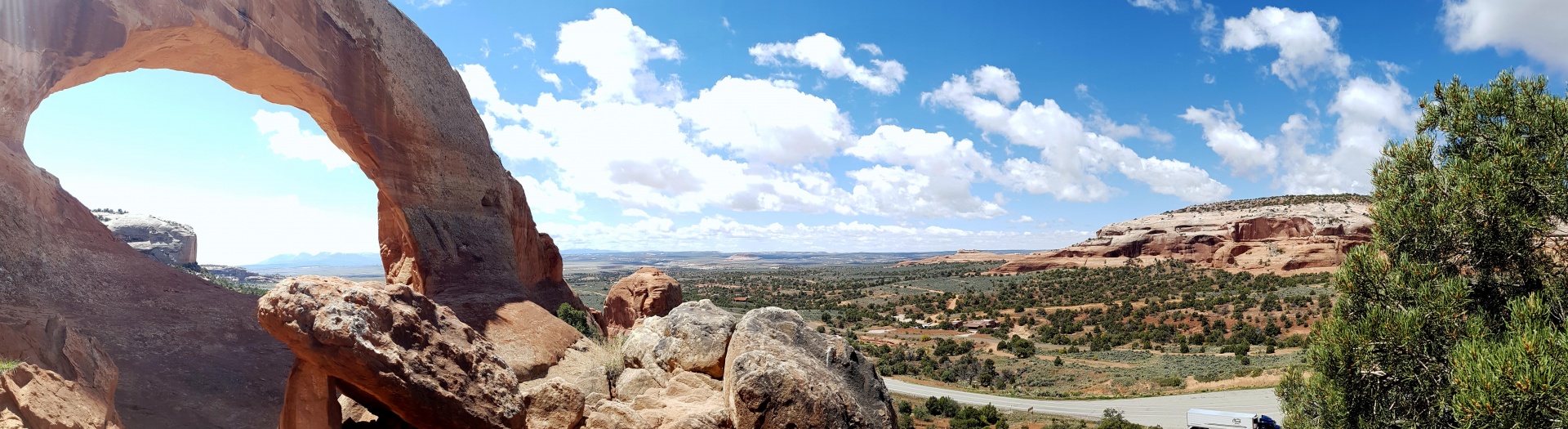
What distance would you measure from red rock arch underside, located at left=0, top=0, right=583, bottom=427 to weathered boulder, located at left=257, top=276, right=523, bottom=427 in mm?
5793

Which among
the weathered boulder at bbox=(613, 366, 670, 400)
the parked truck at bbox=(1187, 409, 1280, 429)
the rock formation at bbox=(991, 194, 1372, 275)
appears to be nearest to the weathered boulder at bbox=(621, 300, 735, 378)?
the weathered boulder at bbox=(613, 366, 670, 400)

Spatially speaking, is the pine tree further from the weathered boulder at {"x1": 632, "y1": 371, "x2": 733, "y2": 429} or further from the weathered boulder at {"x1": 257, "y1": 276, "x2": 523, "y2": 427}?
the weathered boulder at {"x1": 257, "y1": 276, "x2": 523, "y2": 427}

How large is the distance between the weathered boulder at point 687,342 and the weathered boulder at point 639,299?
15.5 metres

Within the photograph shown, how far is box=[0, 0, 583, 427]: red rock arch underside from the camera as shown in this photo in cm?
1270

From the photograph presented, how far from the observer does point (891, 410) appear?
10148 millimetres

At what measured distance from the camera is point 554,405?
791cm

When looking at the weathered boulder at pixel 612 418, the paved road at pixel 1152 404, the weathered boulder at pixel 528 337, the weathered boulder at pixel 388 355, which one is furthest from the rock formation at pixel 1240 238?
the weathered boulder at pixel 388 355

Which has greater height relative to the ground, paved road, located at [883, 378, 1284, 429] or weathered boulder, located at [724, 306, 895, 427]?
weathered boulder, located at [724, 306, 895, 427]

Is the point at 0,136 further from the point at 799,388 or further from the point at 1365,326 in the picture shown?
the point at 1365,326

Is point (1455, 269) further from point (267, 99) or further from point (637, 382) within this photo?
point (267, 99)

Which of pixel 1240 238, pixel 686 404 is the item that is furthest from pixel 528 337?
pixel 1240 238

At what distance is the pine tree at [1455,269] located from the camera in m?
7.24

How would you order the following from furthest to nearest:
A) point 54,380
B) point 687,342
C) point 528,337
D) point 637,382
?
point 528,337, point 687,342, point 637,382, point 54,380

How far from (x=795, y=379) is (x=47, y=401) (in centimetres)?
767
